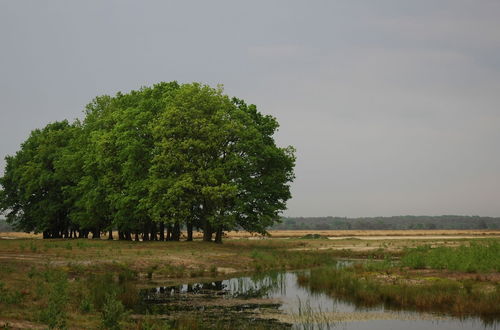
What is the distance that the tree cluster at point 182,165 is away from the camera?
57.2 m

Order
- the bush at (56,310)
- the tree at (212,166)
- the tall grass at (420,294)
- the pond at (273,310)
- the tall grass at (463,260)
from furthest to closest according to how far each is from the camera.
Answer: the tree at (212,166) < the tall grass at (463,260) < the tall grass at (420,294) < the pond at (273,310) < the bush at (56,310)

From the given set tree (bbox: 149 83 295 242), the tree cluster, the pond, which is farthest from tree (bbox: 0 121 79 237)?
the pond

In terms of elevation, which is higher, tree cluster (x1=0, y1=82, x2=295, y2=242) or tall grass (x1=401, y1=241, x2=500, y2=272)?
tree cluster (x1=0, y1=82, x2=295, y2=242)

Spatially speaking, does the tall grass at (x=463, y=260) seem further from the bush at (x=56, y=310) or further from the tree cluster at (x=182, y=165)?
the bush at (x=56, y=310)

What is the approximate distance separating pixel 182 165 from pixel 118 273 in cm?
2451

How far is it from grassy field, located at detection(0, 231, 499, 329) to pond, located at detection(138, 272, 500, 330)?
2.07m

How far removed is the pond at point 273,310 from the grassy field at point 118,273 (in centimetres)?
207

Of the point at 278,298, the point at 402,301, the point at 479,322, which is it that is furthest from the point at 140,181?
the point at 479,322

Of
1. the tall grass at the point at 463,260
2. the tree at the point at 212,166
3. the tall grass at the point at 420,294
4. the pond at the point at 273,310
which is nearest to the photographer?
the pond at the point at 273,310

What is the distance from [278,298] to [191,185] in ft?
91.0

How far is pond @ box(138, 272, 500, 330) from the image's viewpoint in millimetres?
21797

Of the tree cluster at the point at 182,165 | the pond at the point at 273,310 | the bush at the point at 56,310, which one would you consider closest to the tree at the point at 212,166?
the tree cluster at the point at 182,165

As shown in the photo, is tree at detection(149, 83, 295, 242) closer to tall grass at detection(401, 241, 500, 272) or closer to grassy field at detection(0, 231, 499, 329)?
grassy field at detection(0, 231, 499, 329)

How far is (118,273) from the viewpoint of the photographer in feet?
116
